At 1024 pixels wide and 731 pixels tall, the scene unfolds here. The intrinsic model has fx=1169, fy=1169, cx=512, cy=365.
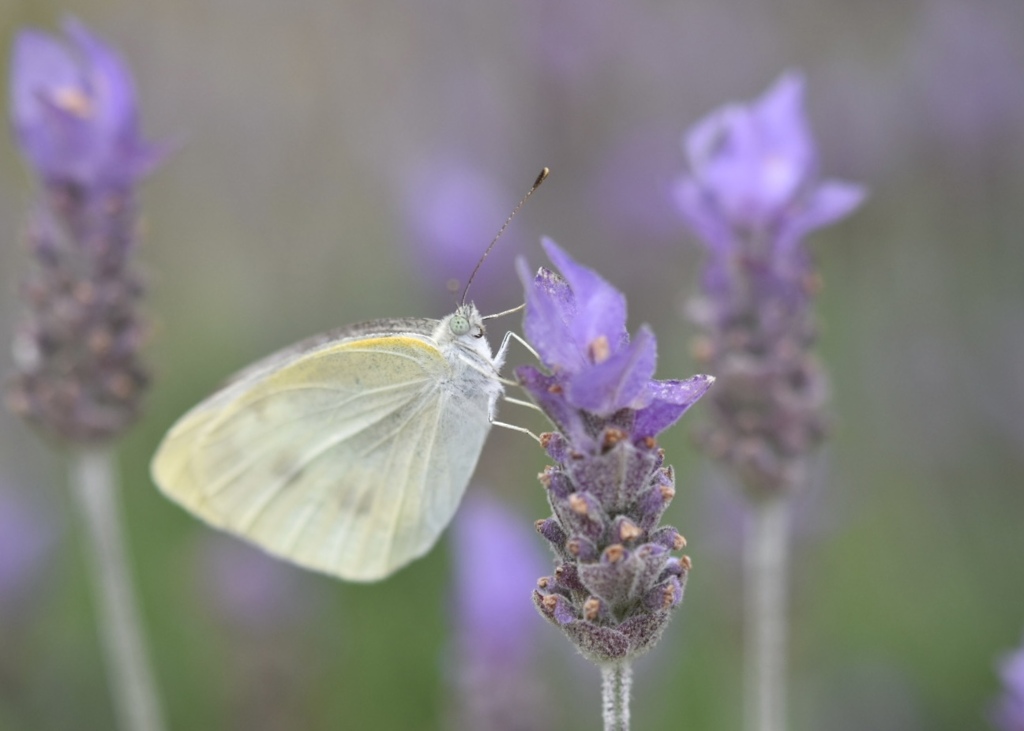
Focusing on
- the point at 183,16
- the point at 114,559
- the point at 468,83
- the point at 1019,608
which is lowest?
the point at 114,559

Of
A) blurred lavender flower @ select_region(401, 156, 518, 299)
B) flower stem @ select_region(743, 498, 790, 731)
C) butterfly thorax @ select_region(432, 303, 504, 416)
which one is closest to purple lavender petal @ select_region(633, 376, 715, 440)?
butterfly thorax @ select_region(432, 303, 504, 416)

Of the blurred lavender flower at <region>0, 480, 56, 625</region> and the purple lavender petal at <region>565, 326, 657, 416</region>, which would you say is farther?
the blurred lavender flower at <region>0, 480, 56, 625</region>

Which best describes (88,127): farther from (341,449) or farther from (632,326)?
(632,326)

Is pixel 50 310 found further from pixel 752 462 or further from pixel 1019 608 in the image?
pixel 1019 608

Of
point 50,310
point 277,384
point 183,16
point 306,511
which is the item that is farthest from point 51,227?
point 183,16

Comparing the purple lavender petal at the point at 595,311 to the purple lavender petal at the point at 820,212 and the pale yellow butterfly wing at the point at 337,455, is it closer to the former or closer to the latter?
the pale yellow butterfly wing at the point at 337,455

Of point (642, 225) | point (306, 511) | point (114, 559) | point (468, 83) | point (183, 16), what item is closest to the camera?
point (306, 511)

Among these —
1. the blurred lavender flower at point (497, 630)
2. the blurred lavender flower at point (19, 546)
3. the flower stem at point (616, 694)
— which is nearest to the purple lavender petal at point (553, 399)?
the flower stem at point (616, 694)

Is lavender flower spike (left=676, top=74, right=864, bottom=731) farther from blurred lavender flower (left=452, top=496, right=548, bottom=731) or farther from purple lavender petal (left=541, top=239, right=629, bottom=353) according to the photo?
purple lavender petal (left=541, top=239, right=629, bottom=353)
